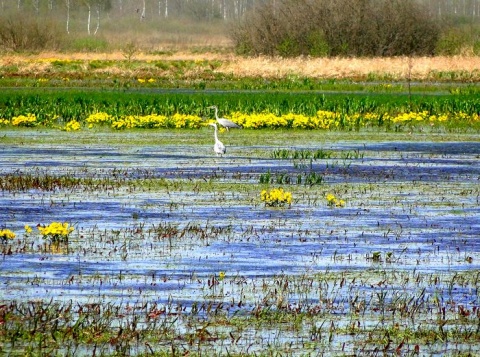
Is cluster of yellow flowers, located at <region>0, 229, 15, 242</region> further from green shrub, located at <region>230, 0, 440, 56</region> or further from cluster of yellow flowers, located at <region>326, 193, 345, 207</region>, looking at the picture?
green shrub, located at <region>230, 0, 440, 56</region>

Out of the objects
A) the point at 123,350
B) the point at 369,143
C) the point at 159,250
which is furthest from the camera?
the point at 369,143

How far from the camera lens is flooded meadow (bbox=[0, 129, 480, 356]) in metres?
8.62

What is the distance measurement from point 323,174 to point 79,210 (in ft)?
19.5

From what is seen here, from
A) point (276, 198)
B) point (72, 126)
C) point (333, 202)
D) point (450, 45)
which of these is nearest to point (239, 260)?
point (276, 198)

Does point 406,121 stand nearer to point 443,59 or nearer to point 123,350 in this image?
point 123,350

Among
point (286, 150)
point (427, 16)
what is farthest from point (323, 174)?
point (427, 16)

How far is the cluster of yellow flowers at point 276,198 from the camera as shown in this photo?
51.5 ft

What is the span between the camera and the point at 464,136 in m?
29.2

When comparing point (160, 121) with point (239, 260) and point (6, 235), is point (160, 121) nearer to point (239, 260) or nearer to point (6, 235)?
point (6, 235)

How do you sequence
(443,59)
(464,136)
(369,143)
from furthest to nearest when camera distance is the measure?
(443,59) < (464,136) < (369,143)

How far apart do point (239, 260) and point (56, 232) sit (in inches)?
75.4

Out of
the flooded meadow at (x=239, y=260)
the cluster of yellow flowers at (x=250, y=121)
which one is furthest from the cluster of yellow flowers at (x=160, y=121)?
the flooded meadow at (x=239, y=260)

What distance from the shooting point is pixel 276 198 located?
1567 cm

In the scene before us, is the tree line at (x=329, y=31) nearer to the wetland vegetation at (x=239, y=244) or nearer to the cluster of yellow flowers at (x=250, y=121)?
the cluster of yellow flowers at (x=250, y=121)
